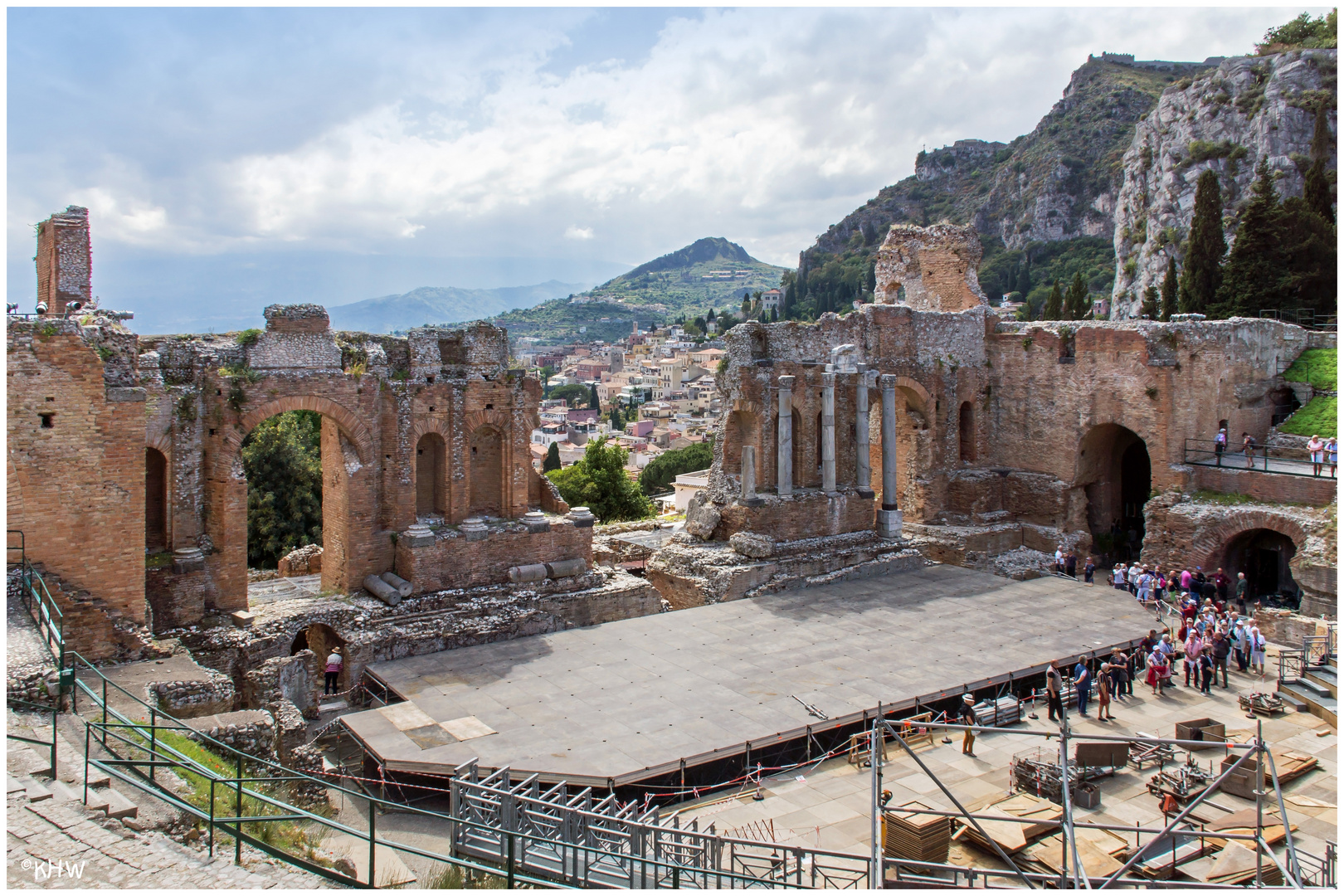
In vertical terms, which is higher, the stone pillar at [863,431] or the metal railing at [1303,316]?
the metal railing at [1303,316]

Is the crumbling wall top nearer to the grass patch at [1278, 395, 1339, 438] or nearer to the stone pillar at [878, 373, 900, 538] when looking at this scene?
the stone pillar at [878, 373, 900, 538]

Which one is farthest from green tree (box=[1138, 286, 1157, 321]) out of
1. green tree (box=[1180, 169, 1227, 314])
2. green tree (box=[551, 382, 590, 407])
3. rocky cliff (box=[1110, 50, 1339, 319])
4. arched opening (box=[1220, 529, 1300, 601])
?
green tree (box=[551, 382, 590, 407])

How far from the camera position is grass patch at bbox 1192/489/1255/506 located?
80.6 ft

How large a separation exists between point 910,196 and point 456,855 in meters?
149

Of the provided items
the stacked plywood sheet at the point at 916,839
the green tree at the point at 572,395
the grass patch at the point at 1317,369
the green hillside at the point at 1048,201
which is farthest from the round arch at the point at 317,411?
the green tree at the point at 572,395

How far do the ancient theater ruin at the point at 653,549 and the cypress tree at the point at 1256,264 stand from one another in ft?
18.3

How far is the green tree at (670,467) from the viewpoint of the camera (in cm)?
6206

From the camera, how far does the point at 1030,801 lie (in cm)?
1234

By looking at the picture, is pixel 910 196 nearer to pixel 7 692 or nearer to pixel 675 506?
pixel 675 506

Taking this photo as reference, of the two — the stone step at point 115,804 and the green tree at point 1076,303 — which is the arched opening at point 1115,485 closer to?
the green tree at point 1076,303

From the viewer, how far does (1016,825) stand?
11469 millimetres

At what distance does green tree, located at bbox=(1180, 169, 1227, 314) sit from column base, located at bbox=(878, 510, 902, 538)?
59.6ft

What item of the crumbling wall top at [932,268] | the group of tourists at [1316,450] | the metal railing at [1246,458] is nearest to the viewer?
the group of tourists at [1316,450]

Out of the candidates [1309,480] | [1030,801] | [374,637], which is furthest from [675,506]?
[1030,801]
